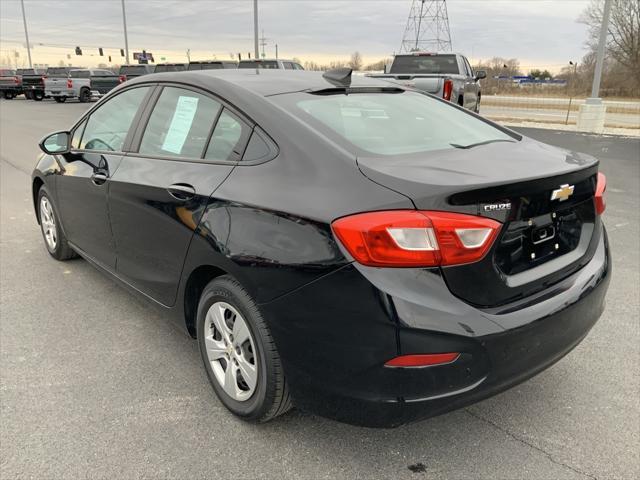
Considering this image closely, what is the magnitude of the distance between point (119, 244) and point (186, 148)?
92cm

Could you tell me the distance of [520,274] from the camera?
2.21 metres

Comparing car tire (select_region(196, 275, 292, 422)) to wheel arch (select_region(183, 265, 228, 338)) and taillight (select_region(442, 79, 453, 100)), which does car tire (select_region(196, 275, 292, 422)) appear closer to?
wheel arch (select_region(183, 265, 228, 338))

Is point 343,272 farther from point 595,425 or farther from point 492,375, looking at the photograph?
point 595,425

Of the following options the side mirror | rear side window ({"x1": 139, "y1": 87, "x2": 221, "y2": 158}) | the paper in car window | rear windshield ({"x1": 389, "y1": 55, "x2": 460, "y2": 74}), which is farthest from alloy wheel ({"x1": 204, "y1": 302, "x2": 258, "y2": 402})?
rear windshield ({"x1": 389, "y1": 55, "x2": 460, "y2": 74})

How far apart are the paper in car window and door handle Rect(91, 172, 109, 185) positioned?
1.99ft

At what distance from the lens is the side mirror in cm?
418

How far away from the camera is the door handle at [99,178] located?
3.53 m

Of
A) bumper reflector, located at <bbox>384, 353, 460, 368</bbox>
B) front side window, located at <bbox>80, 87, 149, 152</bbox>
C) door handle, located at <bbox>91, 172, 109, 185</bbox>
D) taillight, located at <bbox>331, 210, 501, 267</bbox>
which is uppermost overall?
front side window, located at <bbox>80, 87, 149, 152</bbox>

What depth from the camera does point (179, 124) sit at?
123 inches

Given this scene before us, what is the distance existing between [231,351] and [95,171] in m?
1.81

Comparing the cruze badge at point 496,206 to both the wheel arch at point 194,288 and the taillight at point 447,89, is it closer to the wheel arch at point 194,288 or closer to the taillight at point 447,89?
the wheel arch at point 194,288

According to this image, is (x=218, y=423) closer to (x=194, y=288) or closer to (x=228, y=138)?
(x=194, y=288)

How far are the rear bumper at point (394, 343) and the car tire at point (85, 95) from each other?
1302 inches

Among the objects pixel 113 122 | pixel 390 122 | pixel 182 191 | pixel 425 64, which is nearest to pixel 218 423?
pixel 182 191
